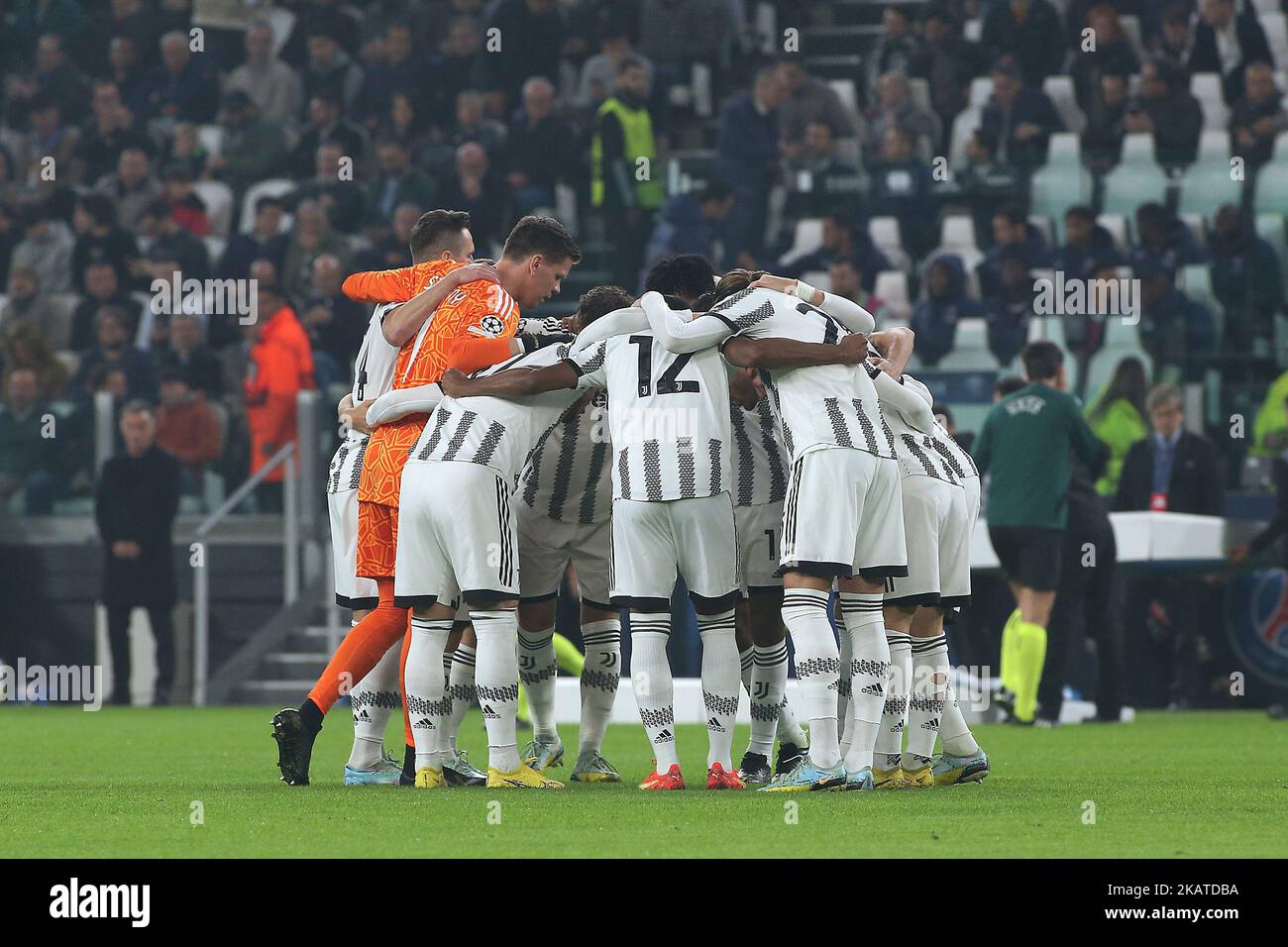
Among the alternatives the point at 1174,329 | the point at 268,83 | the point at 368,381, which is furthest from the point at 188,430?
the point at 368,381

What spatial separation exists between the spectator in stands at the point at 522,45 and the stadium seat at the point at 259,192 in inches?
85.5

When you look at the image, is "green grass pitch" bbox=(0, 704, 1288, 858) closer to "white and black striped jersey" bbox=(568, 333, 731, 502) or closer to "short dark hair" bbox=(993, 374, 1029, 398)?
"white and black striped jersey" bbox=(568, 333, 731, 502)

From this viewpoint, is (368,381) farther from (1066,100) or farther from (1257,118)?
(1066,100)

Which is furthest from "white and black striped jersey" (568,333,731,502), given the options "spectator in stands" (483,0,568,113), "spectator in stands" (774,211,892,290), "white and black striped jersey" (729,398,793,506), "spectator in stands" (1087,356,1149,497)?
"spectator in stands" (483,0,568,113)

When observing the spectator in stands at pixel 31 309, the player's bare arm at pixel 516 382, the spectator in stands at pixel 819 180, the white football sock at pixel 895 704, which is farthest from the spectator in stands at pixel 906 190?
the player's bare arm at pixel 516 382

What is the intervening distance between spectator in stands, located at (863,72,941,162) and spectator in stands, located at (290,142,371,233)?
401 cm

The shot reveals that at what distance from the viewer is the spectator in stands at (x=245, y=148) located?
19.3 metres

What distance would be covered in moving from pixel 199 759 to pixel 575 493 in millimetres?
2682

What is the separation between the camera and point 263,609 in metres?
15.4

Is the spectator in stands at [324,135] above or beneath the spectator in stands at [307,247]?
above

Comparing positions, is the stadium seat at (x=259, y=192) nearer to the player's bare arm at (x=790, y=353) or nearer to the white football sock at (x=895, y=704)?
the player's bare arm at (x=790, y=353)

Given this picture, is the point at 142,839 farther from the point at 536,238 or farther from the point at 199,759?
the point at 199,759

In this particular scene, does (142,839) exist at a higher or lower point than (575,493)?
lower
